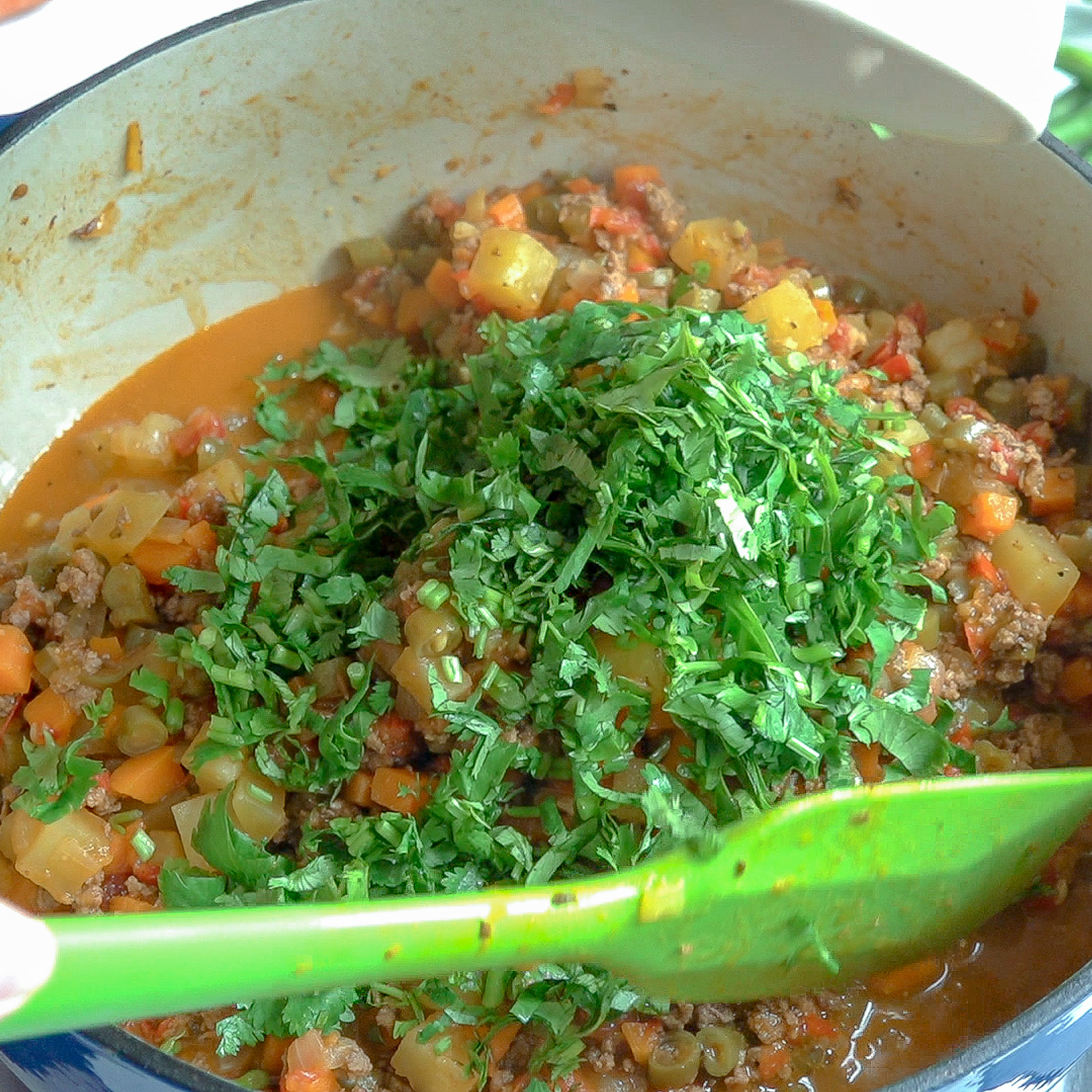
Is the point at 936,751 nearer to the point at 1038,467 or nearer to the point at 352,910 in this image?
the point at 1038,467

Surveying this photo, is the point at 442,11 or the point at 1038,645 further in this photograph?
the point at 442,11

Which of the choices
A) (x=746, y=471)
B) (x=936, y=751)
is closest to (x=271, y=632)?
(x=746, y=471)

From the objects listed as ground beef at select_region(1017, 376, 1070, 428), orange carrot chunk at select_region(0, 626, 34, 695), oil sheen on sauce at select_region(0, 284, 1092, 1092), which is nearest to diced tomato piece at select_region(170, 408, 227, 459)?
oil sheen on sauce at select_region(0, 284, 1092, 1092)

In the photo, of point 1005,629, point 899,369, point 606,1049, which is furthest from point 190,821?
point 899,369

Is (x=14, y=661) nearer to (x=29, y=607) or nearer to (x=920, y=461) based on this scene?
(x=29, y=607)

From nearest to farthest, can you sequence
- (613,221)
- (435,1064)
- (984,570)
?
(435,1064), (984,570), (613,221)

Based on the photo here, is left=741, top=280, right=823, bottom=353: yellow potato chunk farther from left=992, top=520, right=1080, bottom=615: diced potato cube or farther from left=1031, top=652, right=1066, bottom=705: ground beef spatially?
left=1031, top=652, right=1066, bottom=705: ground beef

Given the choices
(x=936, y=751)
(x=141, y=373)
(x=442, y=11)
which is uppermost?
(x=442, y=11)

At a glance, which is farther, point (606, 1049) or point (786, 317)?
point (786, 317)

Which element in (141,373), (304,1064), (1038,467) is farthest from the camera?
(141,373)
